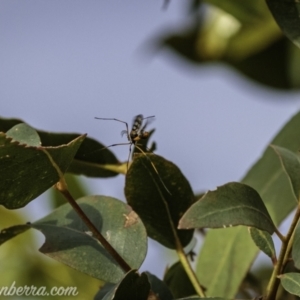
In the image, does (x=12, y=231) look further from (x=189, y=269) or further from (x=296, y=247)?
(x=296, y=247)

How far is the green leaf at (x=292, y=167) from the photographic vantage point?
772 mm

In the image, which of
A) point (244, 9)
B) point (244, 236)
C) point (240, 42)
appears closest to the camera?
point (244, 236)

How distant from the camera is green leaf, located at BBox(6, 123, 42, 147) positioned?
67 cm

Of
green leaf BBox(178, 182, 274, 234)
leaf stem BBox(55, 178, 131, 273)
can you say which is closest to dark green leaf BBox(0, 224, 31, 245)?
leaf stem BBox(55, 178, 131, 273)

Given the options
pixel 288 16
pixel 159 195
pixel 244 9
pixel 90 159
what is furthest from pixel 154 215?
pixel 244 9

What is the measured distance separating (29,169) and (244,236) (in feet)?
1.83

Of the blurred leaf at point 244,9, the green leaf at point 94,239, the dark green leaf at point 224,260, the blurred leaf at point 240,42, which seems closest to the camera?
the green leaf at point 94,239

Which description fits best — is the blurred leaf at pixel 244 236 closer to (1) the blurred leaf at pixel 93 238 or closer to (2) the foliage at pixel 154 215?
(2) the foliage at pixel 154 215

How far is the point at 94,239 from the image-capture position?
0.80 metres

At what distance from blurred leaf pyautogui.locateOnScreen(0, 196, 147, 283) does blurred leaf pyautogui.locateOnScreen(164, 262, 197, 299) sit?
0.14 m

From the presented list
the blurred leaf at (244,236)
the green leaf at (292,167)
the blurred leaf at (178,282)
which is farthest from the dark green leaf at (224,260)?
the green leaf at (292,167)

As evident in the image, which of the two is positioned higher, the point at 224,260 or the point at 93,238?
the point at 93,238

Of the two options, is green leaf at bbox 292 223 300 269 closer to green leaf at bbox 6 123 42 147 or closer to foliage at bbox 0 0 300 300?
foliage at bbox 0 0 300 300

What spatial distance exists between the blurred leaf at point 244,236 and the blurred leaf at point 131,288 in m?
0.40
